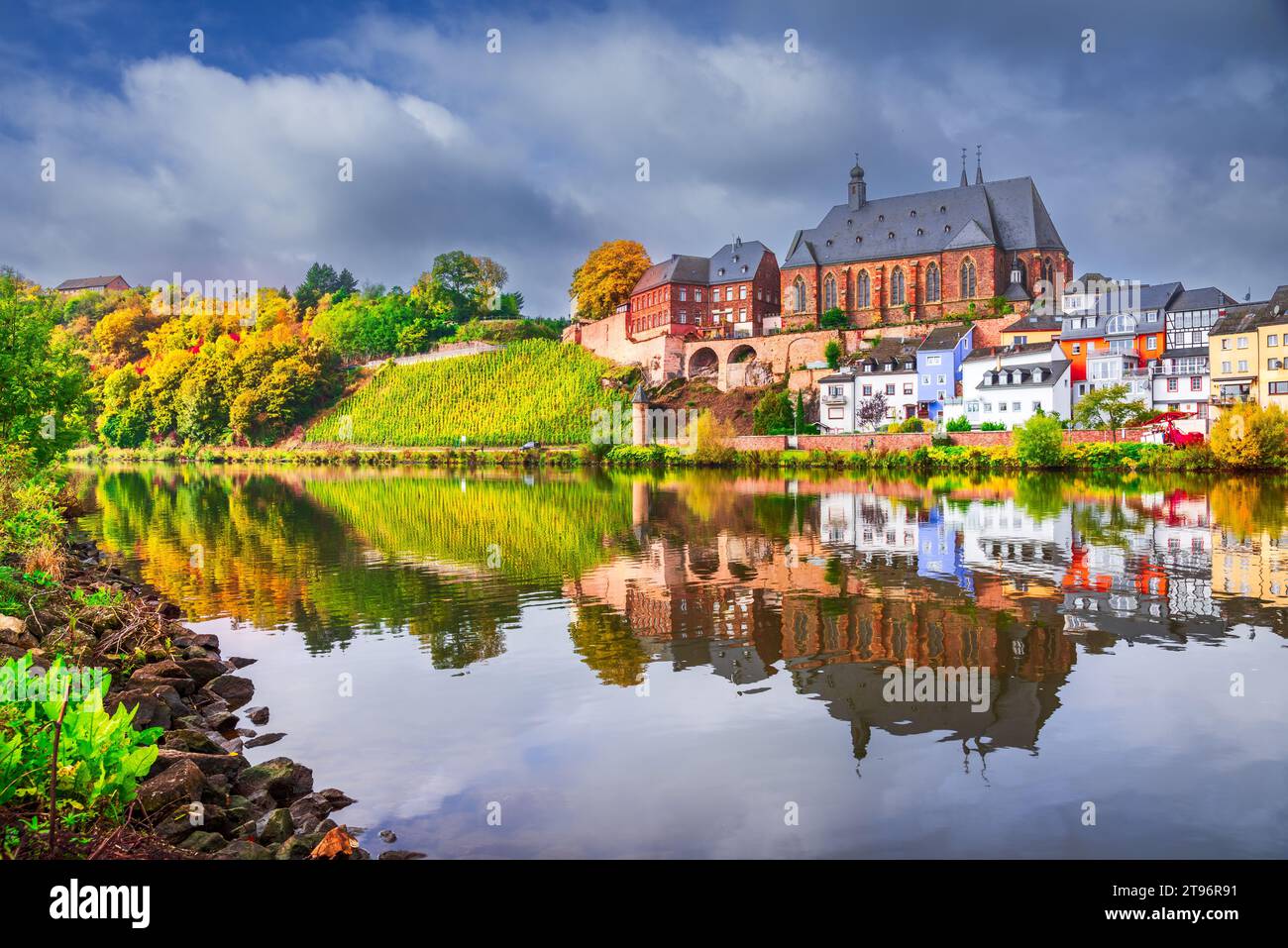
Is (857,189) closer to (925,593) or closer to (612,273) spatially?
(612,273)

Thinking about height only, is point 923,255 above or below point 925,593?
above

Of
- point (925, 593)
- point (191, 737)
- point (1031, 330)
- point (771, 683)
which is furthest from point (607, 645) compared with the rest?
point (1031, 330)

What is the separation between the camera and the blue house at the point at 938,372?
61.8m

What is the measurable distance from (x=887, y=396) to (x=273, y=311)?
258 feet

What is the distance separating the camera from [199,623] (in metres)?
14.0

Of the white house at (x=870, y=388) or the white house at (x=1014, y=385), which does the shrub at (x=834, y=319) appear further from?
the white house at (x=1014, y=385)

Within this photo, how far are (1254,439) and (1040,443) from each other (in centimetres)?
941

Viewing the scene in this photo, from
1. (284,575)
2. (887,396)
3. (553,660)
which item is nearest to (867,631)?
(553,660)

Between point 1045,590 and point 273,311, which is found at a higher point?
point 273,311

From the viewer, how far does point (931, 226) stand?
245 feet

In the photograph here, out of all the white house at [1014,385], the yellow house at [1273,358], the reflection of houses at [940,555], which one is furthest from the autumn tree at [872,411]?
the reflection of houses at [940,555]
